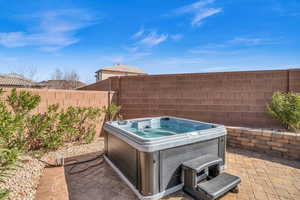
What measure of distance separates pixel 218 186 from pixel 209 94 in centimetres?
362

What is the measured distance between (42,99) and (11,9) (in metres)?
3.30

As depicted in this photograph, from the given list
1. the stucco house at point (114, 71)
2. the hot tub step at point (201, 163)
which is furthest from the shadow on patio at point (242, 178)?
the stucco house at point (114, 71)

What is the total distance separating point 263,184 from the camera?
8.66 feet

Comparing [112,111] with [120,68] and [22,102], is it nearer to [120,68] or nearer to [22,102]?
[22,102]

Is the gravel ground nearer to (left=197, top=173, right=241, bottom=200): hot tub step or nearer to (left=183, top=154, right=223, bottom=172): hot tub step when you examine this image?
(left=183, top=154, right=223, bottom=172): hot tub step

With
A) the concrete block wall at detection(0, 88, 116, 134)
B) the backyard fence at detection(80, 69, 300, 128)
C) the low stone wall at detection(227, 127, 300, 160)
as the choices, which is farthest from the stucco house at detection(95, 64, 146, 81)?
the low stone wall at detection(227, 127, 300, 160)

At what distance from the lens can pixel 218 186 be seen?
2.25 m

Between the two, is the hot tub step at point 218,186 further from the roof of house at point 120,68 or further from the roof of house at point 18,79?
the roof of house at point 120,68

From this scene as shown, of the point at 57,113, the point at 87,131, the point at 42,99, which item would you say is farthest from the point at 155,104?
the point at 42,99

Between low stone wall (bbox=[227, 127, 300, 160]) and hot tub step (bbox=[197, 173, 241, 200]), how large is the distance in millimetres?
2228

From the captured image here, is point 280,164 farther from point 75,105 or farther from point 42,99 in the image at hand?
point 42,99

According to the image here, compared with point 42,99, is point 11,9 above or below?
above

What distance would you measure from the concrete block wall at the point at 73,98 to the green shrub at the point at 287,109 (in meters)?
5.47

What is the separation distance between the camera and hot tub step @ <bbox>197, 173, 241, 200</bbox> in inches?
82.7
